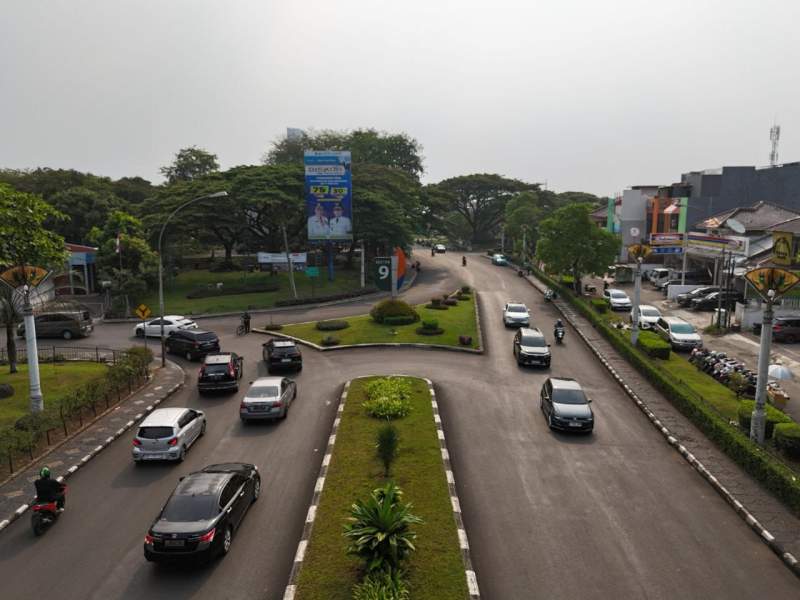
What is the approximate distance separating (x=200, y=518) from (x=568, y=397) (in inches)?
566

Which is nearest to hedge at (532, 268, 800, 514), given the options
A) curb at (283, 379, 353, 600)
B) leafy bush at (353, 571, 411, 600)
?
leafy bush at (353, 571, 411, 600)

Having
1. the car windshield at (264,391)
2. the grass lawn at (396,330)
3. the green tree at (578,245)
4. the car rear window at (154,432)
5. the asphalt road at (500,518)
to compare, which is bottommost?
the asphalt road at (500,518)

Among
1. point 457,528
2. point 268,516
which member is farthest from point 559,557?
point 268,516

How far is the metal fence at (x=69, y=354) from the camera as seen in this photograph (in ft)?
107

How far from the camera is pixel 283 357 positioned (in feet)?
98.1

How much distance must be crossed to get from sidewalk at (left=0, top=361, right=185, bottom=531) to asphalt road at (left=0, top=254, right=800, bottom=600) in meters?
0.47

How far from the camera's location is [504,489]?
56.9 ft

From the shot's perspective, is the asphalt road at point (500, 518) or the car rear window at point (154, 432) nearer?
the asphalt road at point (500, 518)

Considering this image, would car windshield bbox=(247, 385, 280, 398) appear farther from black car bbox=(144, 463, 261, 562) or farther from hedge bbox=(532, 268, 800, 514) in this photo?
hedge bbox=(532, 268, 800, 514)

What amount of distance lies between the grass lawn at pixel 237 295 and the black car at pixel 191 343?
13.8 metres

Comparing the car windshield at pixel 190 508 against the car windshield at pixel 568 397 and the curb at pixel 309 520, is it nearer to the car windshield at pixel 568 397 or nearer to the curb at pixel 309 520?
the curb at pixel 309 520

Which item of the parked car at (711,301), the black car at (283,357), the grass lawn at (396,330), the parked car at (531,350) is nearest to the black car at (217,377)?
the black car at (283,357)

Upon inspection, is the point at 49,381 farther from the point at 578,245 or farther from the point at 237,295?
the point at 578,245

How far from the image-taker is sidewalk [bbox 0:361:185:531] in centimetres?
1653
